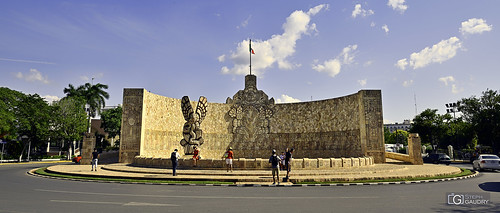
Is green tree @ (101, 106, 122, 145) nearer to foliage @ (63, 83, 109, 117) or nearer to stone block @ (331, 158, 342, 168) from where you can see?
foliage @ (63, 83, 109, 117)

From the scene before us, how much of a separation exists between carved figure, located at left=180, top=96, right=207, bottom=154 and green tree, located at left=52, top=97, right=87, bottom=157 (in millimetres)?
19738

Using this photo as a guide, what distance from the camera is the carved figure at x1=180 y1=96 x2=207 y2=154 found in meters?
28.5

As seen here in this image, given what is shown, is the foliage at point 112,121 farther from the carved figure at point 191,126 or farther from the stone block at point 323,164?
the stone block at point 323,164

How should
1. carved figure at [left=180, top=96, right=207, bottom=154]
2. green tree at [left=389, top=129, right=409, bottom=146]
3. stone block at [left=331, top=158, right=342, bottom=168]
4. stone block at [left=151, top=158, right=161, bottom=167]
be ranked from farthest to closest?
green tree at [left=389, top=129, right=409, bottom=146], carved figure at [left=180, top=96, right=207, bottom=154], stone block at [left=151, top=158, right=161, bottom=167], stone block at [left=331, top=158, right=342, bottom=168]

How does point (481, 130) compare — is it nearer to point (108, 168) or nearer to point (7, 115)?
point (108, 168)

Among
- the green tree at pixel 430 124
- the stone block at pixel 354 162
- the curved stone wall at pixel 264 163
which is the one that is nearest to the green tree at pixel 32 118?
the curved stone wall at pixel 264 163

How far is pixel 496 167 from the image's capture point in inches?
784

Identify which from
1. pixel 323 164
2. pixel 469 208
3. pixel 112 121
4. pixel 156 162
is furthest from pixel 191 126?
pixel 112 121

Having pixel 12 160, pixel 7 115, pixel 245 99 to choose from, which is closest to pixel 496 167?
pixel 245 99

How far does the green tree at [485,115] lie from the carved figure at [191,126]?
118 feet

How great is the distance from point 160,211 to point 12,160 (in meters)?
36.5

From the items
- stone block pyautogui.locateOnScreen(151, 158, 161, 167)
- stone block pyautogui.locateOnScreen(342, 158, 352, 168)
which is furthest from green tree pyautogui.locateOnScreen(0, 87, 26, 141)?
stone block pyautogui.locateOnScreen(342, 158, 352, 168)

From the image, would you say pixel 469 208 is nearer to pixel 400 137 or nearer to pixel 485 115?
pixel 485 115

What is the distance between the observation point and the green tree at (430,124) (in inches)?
1729
